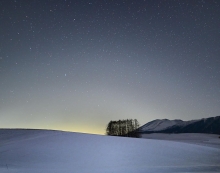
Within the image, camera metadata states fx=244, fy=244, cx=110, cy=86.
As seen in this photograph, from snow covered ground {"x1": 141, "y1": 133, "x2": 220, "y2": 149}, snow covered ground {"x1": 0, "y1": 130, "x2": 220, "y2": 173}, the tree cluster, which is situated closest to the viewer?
snow covered ground {"x1": 0, "y1": 130, "x2": 220, "y2": 173}

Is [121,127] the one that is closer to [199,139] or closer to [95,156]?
[199,139]

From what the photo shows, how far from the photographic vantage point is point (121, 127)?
54.5 metres

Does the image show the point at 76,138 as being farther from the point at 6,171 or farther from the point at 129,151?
the point at 6,171

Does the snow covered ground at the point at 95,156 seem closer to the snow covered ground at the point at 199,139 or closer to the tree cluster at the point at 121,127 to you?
the snow covered ground at the point at 199,139

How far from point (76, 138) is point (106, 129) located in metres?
29.2

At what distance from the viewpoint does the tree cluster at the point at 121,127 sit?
53969 mm

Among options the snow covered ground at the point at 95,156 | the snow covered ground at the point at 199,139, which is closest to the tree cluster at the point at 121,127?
the snow covered ground at the point at 199,139

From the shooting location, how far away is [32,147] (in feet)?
72.4

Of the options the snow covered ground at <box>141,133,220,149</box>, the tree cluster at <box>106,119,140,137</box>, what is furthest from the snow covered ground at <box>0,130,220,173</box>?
the tree cluster at <box>106,119,140,137</box>

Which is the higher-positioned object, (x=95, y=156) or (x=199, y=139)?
(x=199, y=139)

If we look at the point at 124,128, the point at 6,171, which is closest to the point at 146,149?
the point at 6,171

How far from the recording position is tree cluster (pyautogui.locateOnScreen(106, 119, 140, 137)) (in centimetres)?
5397

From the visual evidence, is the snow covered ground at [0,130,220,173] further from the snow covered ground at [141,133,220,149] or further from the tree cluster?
the tree cluster

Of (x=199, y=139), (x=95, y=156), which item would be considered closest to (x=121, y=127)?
(x=199, y=139)
